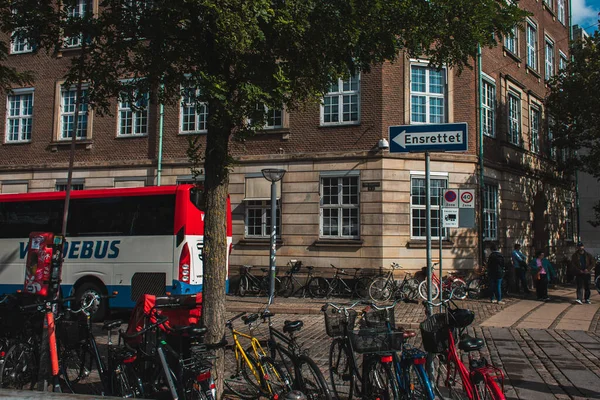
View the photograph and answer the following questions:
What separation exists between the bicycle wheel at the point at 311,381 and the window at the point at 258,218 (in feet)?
44.3

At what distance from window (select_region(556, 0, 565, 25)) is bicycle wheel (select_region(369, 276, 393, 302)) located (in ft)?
64.6

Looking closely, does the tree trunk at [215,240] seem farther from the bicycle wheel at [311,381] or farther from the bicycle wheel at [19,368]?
the bicycle wheel at [19,368]

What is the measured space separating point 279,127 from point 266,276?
16.9 ft

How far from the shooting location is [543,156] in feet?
83.6

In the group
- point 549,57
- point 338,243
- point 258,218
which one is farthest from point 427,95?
point 549,57

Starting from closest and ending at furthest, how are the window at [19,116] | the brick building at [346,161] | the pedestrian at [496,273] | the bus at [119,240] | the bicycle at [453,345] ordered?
the bicycle at [453,345]
the bus at [119,240]
the pedestrian at [496,273]
the brick building at [346,161]
the window at [19,116]

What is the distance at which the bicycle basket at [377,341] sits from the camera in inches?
216

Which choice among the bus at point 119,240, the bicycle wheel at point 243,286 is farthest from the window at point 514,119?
the bus at point 119,240

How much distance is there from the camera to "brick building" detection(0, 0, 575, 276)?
1789 centimetres

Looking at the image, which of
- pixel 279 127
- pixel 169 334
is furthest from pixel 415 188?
pixel 169 334

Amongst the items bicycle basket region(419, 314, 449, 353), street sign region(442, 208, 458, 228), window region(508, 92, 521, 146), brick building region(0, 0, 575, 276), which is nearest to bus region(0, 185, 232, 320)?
brick building region(0, 0, 575, 276)

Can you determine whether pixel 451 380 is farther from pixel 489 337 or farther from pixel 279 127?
pixel 279 127

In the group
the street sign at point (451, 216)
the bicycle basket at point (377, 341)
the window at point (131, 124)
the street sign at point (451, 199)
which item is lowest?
the bicycle basket at point (377, 341)

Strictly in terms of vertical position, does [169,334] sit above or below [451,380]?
above
